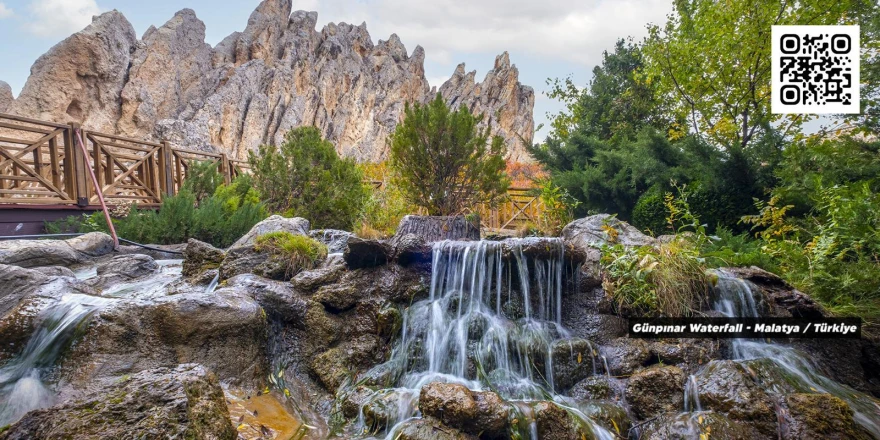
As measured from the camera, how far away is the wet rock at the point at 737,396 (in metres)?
2.72

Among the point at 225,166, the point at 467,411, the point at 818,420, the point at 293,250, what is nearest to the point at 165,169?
the point at 225,166

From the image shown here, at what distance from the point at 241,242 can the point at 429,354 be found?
137 inches

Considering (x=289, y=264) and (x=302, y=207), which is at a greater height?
(x=302, y=207)

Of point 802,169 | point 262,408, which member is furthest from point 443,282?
point 802,169

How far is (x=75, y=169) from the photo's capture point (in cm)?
767

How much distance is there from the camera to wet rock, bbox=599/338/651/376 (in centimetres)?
359

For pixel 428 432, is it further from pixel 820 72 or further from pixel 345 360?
pixel 820 72

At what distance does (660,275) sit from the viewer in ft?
13.6

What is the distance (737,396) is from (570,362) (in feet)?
A: 3.94

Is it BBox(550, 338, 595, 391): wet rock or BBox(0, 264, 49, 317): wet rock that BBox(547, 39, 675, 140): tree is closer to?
BBox(550, 338, 595, 391): wet rock

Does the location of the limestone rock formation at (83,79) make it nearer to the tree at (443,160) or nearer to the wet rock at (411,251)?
the tree at (443,160)

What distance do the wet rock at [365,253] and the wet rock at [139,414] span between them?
7.66 feet

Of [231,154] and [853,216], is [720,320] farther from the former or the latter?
[231,154]

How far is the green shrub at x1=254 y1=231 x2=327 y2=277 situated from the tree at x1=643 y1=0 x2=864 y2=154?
6.96 metres
